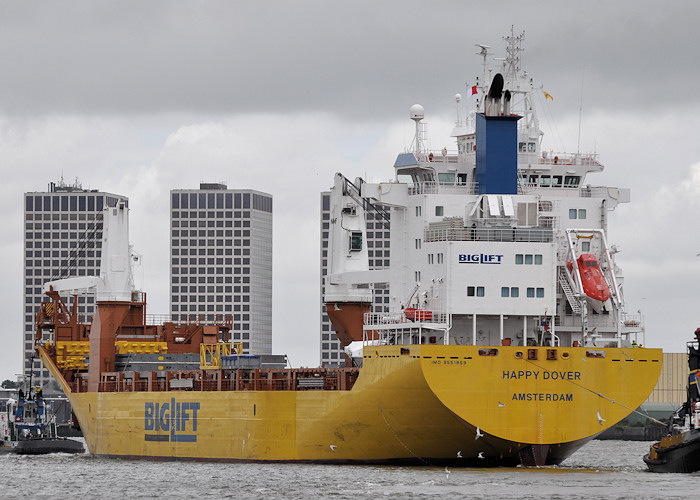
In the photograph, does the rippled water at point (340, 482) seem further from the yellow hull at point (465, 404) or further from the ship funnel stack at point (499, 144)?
the ship funnel stack at point (499, 144)

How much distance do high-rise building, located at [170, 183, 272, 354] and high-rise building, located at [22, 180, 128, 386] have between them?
9.59 metres

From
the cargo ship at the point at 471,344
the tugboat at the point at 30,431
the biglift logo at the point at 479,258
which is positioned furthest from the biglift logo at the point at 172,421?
the biglift logo at the point at 479,258

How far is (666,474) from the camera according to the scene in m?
49.1

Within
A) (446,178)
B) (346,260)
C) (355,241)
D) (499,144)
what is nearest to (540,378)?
(499,144)

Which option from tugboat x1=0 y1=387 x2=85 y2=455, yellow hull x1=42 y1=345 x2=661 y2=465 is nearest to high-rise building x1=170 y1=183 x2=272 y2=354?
tugboat x1=0 y1=387 x2=85 y2=455

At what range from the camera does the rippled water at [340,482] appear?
42656 millimetres

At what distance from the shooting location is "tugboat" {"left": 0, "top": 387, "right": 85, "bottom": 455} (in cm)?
6869

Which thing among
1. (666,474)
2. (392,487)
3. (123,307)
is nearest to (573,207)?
(666,474)

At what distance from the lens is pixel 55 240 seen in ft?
586

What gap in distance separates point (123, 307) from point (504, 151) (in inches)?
859

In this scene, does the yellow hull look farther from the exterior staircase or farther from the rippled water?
the exterior staircase

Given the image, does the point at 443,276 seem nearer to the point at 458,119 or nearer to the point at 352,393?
the point at 352,393

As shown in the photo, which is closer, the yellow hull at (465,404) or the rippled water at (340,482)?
the rippled water at (340,482)

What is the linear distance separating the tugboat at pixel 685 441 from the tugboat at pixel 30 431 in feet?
92.6
